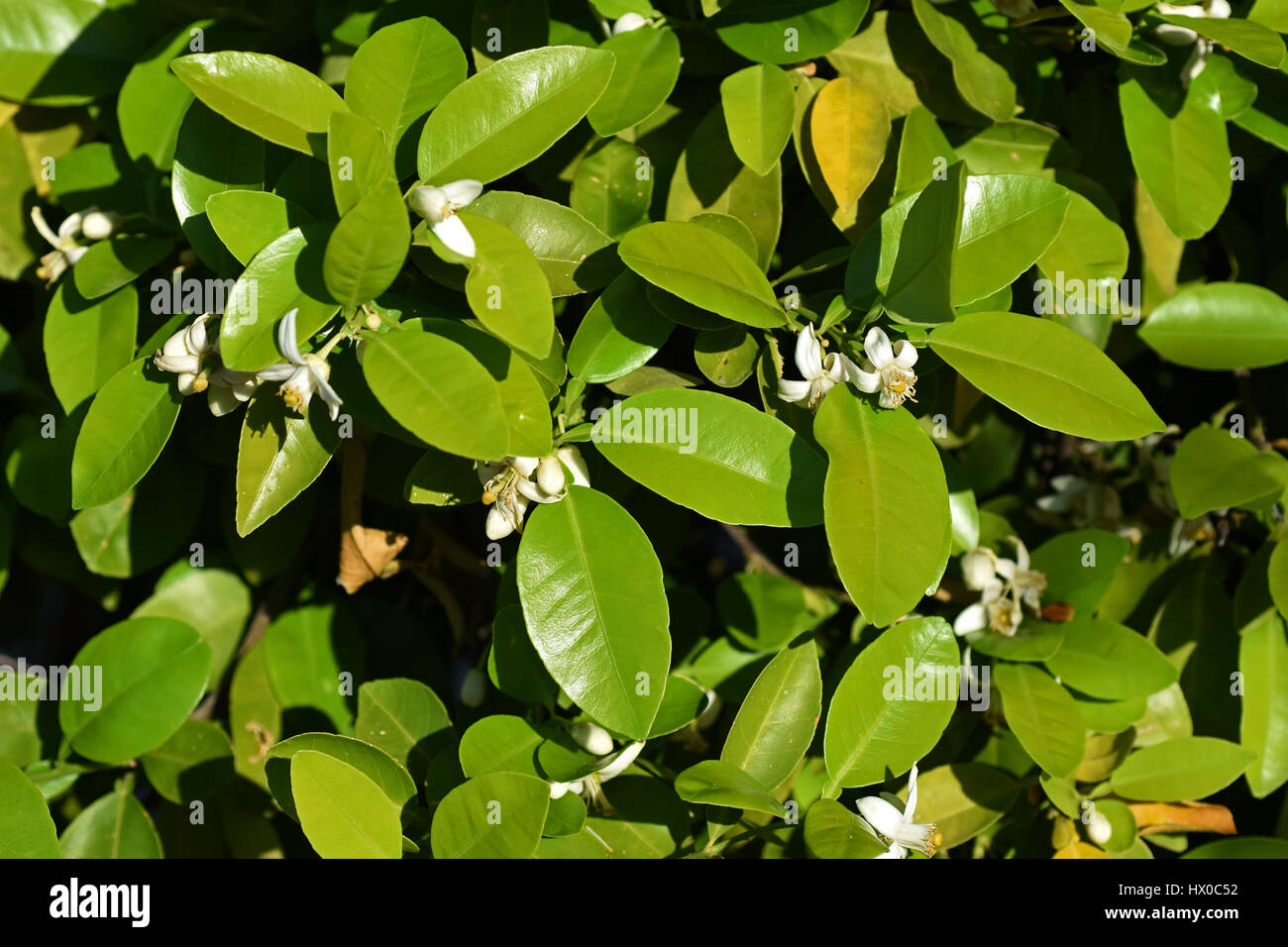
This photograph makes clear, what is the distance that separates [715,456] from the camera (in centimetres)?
113

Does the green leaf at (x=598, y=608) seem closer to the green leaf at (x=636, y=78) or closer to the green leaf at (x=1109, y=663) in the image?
the green leaf at (x=636, y=78)

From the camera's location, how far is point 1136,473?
182 cm

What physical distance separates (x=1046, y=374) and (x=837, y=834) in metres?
0.59

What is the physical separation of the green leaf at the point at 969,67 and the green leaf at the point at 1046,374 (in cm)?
34

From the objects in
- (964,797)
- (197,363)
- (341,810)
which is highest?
(197,363)

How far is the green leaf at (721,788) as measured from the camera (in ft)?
3.66

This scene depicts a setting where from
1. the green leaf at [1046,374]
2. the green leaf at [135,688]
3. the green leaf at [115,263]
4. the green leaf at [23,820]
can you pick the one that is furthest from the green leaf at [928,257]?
the green leaf at [23,820]

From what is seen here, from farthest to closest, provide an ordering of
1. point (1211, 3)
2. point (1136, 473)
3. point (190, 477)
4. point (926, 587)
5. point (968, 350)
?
1. point (1136, 473)
2. point (190, 477)
3. point (1211, 3)
4. point (968, 350)
5. point (926, 587)

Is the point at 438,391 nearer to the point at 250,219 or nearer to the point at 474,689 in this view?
the point at 250,219

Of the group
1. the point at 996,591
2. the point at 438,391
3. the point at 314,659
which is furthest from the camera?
the point at 314,659

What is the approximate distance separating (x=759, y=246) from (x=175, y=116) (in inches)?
34.6

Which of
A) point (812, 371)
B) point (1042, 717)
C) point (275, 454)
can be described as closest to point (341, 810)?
point (275, 454)
